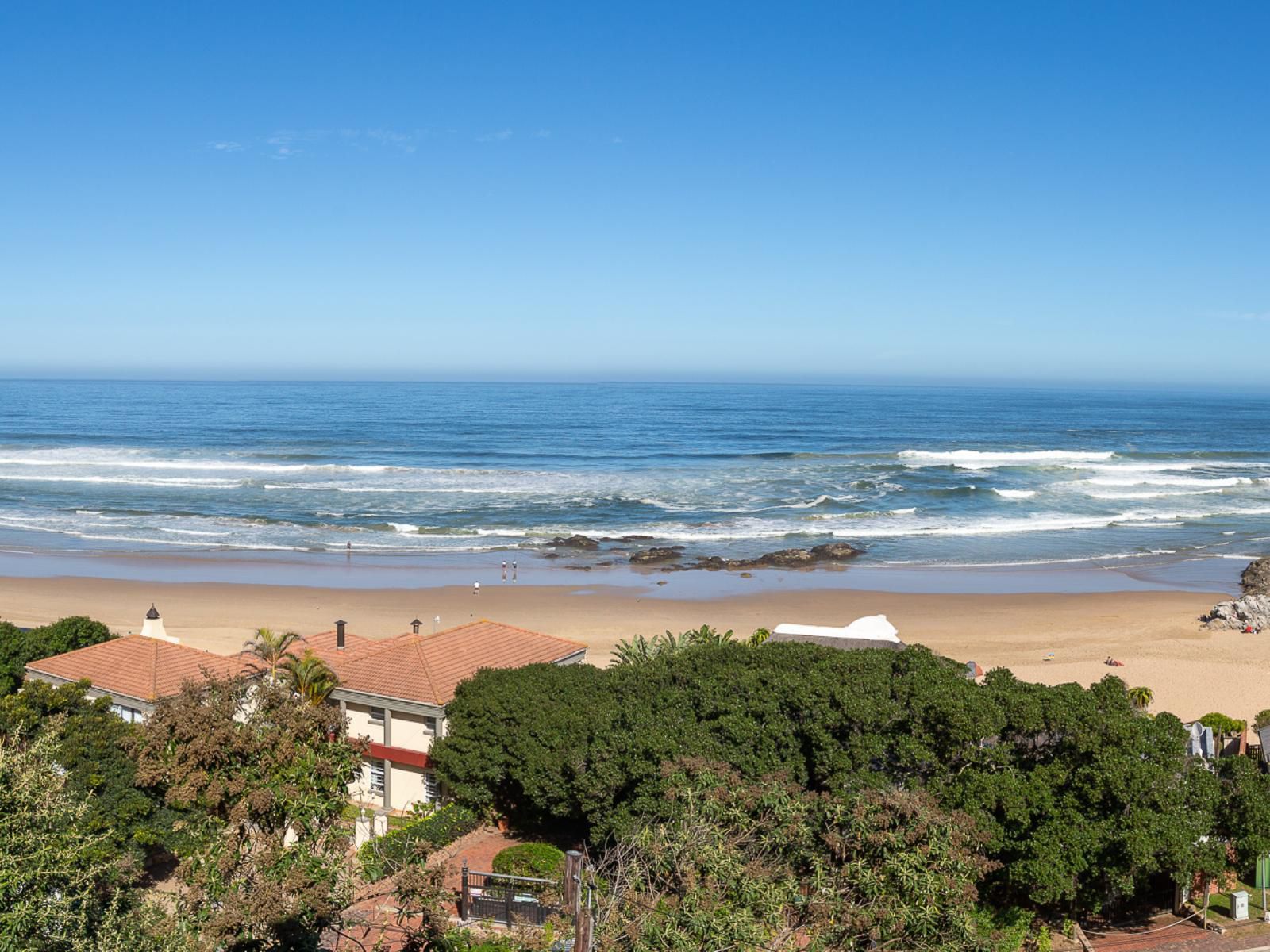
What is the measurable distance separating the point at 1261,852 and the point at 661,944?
9.34 meters

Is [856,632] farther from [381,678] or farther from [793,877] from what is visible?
[793,877]

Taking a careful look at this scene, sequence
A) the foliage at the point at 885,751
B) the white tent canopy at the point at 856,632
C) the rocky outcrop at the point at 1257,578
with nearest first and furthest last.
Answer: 1. the foliage at the point at 885,751
2. the white tent canopy at the point at 856,632
3. the rocky outcrop at the point at 1257,578

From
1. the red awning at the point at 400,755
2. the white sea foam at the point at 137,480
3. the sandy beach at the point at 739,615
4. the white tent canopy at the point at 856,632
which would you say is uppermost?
the white tent canopy at the point at 856,632

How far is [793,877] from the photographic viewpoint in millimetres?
9820

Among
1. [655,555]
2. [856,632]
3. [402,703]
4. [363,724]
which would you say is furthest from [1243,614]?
[363,724]

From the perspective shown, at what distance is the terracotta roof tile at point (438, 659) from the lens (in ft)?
60.1

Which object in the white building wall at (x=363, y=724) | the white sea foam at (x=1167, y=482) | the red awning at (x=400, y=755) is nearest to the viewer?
the red awning at (x=400, y=755)

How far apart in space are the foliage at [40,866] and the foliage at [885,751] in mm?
6779

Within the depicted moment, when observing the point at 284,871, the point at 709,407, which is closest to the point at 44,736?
the point at 284,871

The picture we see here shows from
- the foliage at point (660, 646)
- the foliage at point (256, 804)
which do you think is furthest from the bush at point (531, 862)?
the foliage at point (660, 646)

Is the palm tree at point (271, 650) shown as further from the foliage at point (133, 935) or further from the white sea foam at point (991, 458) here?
the white sea foam at point (991, 458)

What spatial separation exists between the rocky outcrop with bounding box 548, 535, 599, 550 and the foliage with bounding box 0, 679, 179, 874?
95.3 ft

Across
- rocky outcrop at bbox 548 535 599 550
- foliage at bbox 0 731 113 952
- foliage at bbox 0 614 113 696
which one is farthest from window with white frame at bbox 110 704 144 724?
rocky outcrop at bbox 548 535 599 550

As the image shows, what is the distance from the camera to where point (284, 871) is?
32.8 feet
